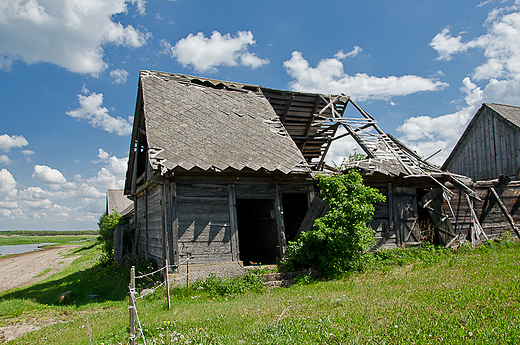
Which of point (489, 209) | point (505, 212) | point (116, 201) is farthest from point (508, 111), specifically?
point (116, 201)

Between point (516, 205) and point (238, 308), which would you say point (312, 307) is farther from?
point (516, 205)

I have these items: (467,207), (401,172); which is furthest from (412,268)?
(467,207)

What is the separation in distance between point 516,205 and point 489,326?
34.6 feet

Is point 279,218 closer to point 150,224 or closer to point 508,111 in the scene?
point 150,224

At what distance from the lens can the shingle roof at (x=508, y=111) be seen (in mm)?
17008

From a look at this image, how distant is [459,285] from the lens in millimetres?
6379

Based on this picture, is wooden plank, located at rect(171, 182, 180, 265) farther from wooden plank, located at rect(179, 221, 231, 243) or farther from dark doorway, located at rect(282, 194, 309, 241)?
dark doorway, located at rect(282, 194, 309, 241)

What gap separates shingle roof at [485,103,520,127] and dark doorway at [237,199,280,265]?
1366 cm

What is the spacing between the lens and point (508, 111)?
60.2 ft

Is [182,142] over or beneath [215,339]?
over

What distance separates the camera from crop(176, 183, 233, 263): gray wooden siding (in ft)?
29.8

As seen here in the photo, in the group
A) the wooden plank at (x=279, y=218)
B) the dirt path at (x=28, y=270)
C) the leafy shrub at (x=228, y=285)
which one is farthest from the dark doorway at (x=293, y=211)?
the dirt path at (x=28, y=270)

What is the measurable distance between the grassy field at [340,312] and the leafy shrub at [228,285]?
209mm

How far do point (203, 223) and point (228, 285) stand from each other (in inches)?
74.7
